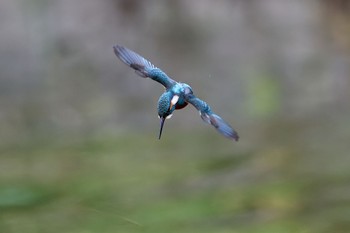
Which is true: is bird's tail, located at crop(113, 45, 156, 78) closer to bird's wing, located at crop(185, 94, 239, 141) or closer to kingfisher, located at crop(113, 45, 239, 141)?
kingfisher, located at crop(113, 45, 239, 141)

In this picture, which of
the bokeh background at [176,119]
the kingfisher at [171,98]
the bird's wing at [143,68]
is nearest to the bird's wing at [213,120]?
the kingfisher at [171,98]

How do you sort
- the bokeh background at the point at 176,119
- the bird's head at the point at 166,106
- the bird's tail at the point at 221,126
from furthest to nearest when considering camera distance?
the bokeh background at the point at 176,119 < the bird's head at the point at 166,106 < the bird's tail at the point at 221,126

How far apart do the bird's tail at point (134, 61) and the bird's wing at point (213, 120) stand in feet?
0.52

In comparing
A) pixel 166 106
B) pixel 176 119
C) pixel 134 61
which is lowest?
pixel 166 106

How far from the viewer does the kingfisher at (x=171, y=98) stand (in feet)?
5.46

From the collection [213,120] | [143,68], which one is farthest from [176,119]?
[213,120]

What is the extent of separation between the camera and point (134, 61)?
1907mm

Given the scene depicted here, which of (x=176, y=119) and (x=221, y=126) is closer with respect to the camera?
(x=221, y=126)

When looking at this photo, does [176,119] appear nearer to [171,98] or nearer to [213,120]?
[171,98]

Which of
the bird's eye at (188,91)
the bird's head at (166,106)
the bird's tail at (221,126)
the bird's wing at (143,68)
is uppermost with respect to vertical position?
the bird's wing at (143,68)

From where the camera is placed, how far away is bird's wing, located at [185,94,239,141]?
5.18ft

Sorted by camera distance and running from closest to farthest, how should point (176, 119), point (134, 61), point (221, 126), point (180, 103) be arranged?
point (221, 126) → point (180, 103) → point (134, 61) → point (176, 119)

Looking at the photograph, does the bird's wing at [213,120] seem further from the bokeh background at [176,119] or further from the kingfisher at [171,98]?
the bokeh background at [176,119]

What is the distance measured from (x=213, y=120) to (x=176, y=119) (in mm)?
5061
